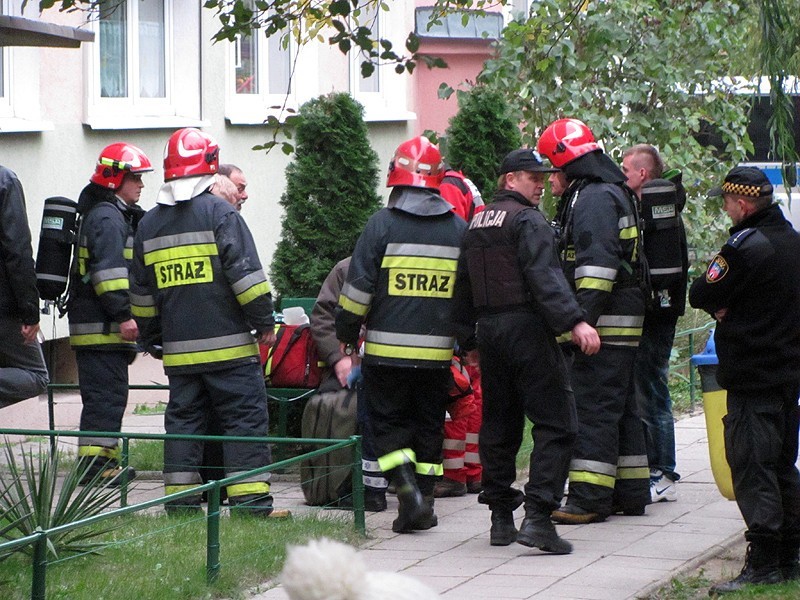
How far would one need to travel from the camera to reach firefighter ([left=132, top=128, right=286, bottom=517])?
25.0 feet

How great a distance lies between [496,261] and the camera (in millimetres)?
7164

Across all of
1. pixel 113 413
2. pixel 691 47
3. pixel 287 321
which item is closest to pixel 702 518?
pixel 287 321

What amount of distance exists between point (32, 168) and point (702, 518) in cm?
627

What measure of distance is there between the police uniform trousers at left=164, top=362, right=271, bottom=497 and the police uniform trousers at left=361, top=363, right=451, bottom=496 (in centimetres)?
61

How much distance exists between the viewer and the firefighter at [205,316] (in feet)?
25.0

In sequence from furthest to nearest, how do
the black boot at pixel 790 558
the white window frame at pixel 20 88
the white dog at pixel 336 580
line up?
the white window frame at pixel 20 88 < the black boot at pixel 790 558 < the white dog at pixel 336 580

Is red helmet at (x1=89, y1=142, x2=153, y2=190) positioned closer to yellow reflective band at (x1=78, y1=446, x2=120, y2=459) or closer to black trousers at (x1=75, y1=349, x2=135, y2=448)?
black trousers at (x1=75, y1=349, x2=135, y2=448)

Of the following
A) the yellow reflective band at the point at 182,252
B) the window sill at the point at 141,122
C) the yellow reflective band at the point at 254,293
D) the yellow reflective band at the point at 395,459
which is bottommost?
the yellow reflective band at the point at 395,459

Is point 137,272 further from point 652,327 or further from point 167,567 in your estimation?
point 652,327

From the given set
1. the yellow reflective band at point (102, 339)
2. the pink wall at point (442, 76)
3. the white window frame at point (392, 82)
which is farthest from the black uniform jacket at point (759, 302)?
the pink wall at point (442, 76)

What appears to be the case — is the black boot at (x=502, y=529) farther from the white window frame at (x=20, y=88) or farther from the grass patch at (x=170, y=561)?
the white window frame at (x=20, y=88)

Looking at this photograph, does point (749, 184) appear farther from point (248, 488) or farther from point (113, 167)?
point (113, 167)

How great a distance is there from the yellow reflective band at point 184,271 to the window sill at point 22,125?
12.5 feet

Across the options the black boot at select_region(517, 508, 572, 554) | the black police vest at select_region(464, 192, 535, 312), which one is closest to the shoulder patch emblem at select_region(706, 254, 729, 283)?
A: the black police vest at select_region(464, 192, 535, 312)
